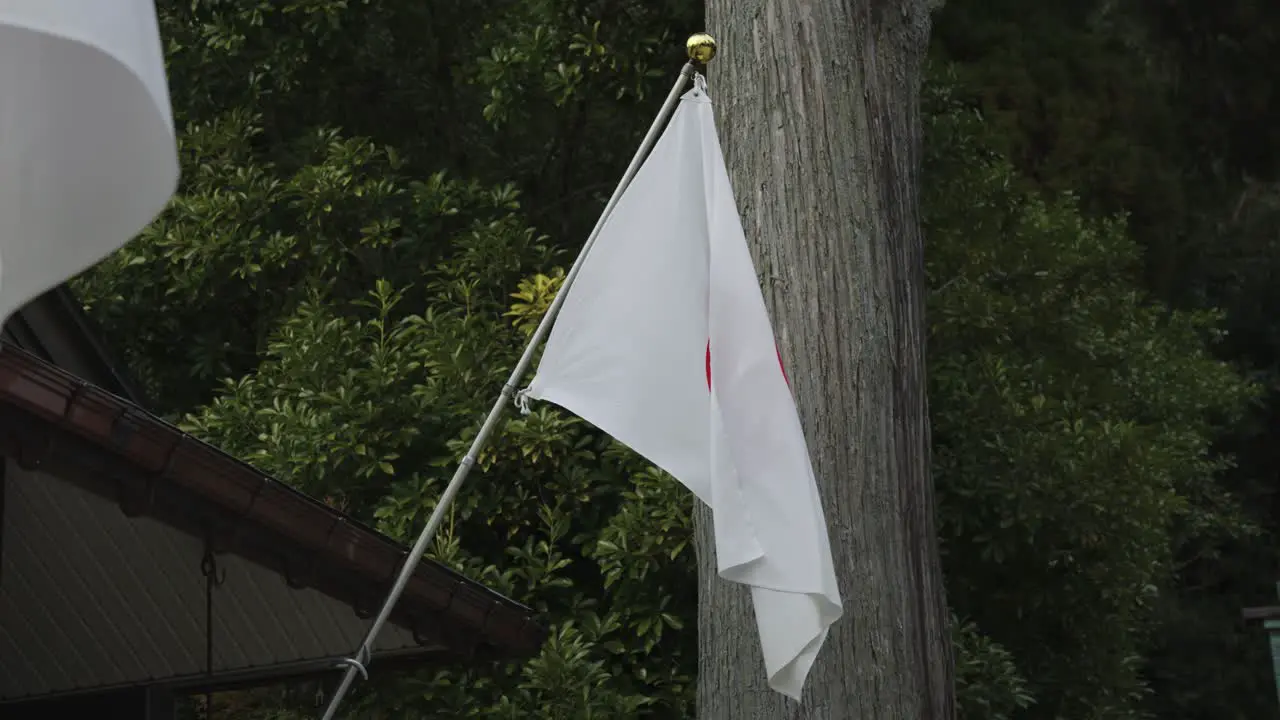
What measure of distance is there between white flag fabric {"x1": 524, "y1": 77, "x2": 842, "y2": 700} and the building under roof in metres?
0.98

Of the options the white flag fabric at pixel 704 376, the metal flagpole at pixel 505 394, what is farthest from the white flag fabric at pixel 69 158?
the metal flagpole at pixel 505 394

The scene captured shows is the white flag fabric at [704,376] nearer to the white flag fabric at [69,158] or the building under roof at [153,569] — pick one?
the building under roof at [153,569]

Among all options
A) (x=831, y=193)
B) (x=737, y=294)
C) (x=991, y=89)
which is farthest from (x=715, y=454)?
(x=991, y=89)

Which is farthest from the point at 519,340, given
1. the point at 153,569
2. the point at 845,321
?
the point at 845,321

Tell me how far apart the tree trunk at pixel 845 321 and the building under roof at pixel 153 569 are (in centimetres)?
90

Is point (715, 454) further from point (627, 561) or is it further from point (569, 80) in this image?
point (569, 80)

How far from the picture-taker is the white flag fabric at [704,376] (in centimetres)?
386

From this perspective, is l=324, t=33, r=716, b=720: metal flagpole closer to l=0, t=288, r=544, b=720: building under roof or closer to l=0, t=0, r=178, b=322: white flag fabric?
l=0, t=288, r=544, b=720: building under roof

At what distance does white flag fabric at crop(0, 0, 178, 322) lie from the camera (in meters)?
1.82

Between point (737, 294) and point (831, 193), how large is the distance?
128 cm

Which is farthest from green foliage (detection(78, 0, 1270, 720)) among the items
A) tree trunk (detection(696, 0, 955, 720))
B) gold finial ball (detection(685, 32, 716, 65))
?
gold finial ball (detection(685, 32, 716, 65))

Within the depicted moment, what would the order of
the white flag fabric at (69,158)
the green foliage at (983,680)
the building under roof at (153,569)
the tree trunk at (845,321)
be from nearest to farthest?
the white flag fabric at (69,158) → the building under roof at (153,569) → the tree trunk at (845,321) → the green foliage at (983,680)

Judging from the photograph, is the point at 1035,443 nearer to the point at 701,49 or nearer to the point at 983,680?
the point at 983,680

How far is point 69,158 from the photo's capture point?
186 centimetres
